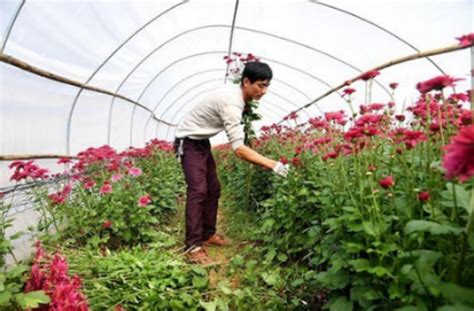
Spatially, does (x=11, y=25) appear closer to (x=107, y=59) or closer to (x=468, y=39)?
(x=107, y=59)

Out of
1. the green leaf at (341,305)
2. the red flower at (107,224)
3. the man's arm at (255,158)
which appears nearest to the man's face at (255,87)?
the man's arm at (255,158)

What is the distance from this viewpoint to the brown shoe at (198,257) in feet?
9.51

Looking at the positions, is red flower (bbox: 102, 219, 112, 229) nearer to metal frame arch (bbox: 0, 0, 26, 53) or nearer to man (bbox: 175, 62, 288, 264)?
man (bbox: 175, 62, 288, 264)

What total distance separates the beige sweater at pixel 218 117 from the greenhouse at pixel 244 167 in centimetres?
2

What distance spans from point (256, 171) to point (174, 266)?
1.98 m

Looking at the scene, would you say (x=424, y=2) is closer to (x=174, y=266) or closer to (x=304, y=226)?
(x=304, y=226)

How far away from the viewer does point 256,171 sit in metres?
4.27

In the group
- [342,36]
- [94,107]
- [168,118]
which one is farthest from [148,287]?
[168,118]

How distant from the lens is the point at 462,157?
2.05 feet

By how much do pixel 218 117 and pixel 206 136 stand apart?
0.21 m

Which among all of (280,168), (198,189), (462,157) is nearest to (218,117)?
(198,189)

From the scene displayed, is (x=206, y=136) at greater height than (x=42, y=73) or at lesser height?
lesser

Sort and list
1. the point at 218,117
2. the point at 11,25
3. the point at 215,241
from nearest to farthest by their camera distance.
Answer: the point at 218,117
the point at 11,25
the point at 215,241

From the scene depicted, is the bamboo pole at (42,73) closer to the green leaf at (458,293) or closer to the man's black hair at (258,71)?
the man's black hair at (258,71)
